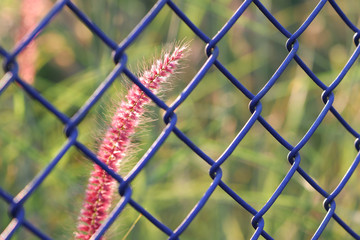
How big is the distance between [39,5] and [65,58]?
922 millimetres

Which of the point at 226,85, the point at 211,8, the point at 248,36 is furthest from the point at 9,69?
the point at 248,36

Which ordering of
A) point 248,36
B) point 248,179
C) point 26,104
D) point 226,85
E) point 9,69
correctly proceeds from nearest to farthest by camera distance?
point 9,69 < point 26,104 < point 226,85 < point 248,179 < point 248,36

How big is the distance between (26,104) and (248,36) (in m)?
1.75

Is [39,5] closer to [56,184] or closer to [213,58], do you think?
[56,184]

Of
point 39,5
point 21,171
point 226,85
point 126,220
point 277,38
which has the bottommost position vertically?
point 126,220

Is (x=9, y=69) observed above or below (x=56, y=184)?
above

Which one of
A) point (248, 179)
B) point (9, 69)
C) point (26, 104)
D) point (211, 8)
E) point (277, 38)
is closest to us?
point (9, 69)

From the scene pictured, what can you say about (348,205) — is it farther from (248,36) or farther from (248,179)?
(248,36)

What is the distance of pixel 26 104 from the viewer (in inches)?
55.1

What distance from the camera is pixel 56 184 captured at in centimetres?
164

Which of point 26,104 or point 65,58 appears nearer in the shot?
point 26,104

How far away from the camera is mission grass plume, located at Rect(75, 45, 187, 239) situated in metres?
0.75

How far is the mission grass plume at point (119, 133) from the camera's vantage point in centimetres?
75

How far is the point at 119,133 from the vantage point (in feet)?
2.48
